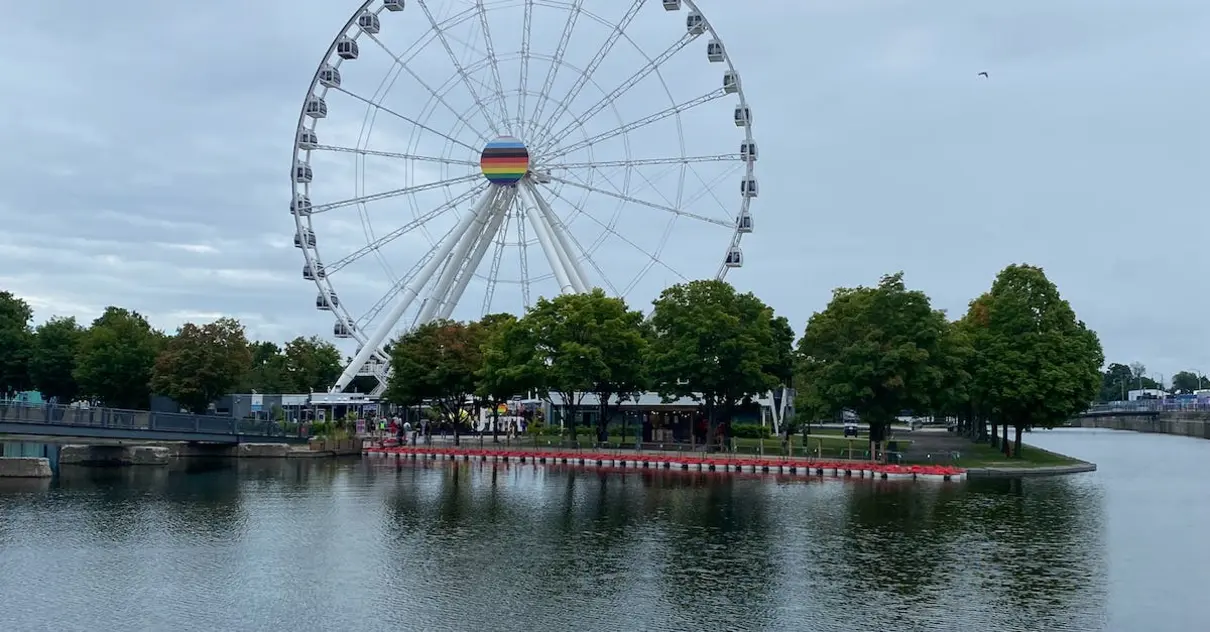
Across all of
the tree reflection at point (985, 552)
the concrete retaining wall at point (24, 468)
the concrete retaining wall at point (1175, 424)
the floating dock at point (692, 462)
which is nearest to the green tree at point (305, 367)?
the floating dock at point (692, 462)

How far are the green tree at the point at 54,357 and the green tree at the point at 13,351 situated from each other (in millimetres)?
977

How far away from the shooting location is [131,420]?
63.0 metres

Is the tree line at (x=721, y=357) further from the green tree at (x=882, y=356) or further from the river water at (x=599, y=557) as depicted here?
the river water at (x=599, y=557)

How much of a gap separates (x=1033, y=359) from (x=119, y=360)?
220ft

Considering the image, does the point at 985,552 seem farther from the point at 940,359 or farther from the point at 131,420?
the point at 131,420

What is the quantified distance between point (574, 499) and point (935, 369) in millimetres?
26274

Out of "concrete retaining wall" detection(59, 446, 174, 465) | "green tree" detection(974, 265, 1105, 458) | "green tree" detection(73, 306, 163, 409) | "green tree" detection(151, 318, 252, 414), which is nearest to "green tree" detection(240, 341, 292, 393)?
"green tree" detection(73, 306, 163, 409)

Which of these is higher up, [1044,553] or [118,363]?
[118,363]

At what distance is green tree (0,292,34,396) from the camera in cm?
9850

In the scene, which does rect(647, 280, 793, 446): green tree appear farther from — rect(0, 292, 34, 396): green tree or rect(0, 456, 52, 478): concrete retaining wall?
rect(0, 292, 34, 396): green tree

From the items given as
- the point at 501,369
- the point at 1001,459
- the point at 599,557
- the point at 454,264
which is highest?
the point at 454,264

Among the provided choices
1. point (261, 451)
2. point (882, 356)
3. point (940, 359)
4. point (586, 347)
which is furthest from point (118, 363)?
point (940, 359)

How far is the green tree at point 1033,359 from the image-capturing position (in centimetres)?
6931

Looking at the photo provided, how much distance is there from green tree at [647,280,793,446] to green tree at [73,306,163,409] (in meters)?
40.8
